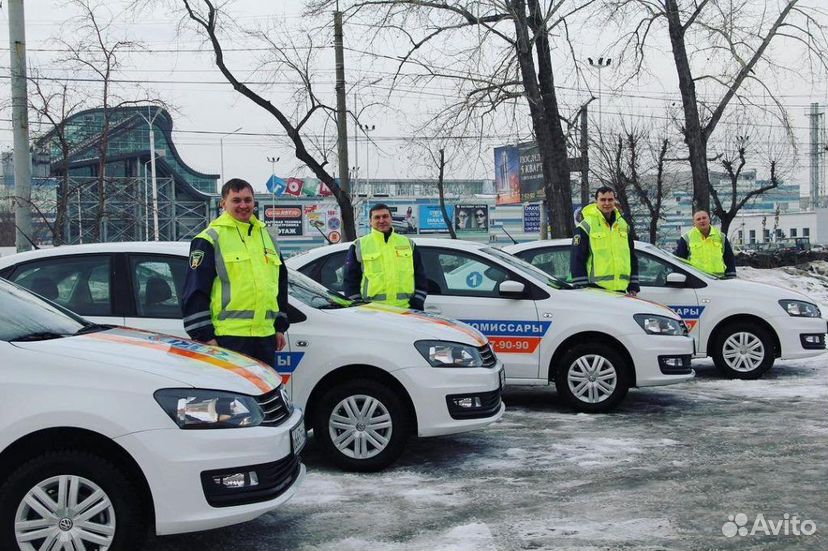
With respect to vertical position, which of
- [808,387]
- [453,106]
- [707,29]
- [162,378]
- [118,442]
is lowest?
[808,387]

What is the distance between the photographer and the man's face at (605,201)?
9.06 metres

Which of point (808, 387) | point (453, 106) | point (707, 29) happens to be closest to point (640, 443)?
point (808, 387)

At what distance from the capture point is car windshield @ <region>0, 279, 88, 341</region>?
4.29 metres

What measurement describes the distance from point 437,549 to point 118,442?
1624 millimetres

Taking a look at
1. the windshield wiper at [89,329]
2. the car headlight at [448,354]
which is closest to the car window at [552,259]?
the car headlight at [448,354]

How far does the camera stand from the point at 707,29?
17688 millimetres

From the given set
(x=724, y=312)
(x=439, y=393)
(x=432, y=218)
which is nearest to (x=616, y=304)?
(x=724, y=312)

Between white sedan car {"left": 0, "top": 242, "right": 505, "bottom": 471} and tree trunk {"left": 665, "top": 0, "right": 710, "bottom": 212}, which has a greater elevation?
tree trunk {"left": 665, "top": 0, "right": 710, "bottom": 212}

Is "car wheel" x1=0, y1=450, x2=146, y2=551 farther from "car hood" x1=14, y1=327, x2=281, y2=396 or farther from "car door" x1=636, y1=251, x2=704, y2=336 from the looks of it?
"car door" x1=636, y1=251, x2=704, y2=336

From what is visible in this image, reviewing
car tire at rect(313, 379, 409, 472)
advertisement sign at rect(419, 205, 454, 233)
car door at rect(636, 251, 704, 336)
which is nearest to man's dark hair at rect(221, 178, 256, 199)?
car tire at rect(313, 379, 409, 472)

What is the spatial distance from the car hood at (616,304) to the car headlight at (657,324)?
44 millimetres

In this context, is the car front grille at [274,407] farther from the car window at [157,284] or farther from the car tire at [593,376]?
the car tire at [593,376]

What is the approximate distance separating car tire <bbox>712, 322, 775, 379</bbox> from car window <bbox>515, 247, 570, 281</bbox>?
1901mm

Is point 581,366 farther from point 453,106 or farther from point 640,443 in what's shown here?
point 453,106
